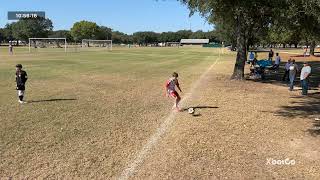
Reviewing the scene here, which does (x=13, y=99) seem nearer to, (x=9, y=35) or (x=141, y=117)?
(x=141, y=117)

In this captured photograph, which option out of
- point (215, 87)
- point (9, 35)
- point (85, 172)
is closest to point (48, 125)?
point (85, 172)

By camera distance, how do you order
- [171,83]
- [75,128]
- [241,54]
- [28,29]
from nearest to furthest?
1. [75,128]
2. [171,83]
3. [241,54]
4. [28,29]

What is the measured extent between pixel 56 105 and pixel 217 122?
553 cm

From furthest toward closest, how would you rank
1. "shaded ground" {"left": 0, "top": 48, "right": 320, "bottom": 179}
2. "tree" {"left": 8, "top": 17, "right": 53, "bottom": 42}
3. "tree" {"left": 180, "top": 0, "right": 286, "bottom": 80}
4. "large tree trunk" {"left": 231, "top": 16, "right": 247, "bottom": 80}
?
"tree" {"left": 8, "top": 17, "right": 53, "bottom": 42} < "large tree trunk" {"left": 231, "top": 16, "right": 247, "bottom": 80} < "tree" {"left": 180, "top": 0, "right": 286, "bottom": 80} < "shaded ground" {"left": 0, "top": 48, "right": 320, "bottom": 179}

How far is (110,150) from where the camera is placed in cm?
947

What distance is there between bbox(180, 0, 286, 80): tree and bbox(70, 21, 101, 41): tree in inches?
6275

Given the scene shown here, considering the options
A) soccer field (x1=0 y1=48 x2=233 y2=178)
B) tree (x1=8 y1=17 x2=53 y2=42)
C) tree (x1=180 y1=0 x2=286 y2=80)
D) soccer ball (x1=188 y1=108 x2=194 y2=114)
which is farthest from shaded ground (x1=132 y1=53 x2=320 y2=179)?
tree (x1=8 y1=17 x2=53 y2=42)

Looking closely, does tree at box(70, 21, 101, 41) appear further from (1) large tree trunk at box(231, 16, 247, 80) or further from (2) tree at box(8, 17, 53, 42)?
(1) large tree trunk at box(231, 16, 247, 80)

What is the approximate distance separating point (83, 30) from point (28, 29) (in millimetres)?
23382

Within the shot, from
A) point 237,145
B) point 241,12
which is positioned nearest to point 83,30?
point 241,12

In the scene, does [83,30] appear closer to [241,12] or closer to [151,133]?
[241,12]

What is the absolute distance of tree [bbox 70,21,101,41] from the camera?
184 m

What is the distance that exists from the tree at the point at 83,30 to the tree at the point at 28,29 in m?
13.5

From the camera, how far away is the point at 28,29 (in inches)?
6580
